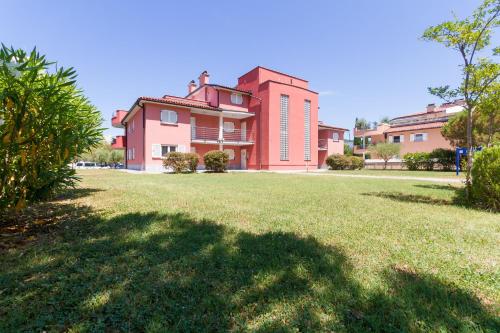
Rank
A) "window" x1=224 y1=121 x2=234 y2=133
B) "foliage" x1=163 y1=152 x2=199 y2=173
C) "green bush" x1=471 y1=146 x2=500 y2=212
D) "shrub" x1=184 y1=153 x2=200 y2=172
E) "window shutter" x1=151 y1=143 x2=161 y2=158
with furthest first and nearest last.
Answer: "window" x1=224 y1=121 x2=234 y2=133 < "window shutter" x1=151 y1=143 x2=161 y2=158 < "shrub" x1=184 y1=153 x2=200 y2=172 < "foliage" x1=163 y1=152 x2=199 y2=173 < "green bush" x1=471 y1=146 x2=500 y2=212

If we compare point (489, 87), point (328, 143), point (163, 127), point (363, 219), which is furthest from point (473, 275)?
point (328, 143)

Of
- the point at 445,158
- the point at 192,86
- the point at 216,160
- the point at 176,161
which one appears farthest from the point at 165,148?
the point at 445,158

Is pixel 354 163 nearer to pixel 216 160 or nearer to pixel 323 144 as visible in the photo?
pixel 323 144

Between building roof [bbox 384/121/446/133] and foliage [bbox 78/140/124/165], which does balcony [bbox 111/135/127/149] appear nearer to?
foliage [bbox 78/140/124/165]

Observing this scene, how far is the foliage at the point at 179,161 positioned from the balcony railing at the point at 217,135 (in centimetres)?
576

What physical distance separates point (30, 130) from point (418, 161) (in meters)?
31.0

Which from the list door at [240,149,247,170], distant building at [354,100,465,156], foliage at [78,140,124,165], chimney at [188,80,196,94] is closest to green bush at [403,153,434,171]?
distant building at [354,100,465,156]

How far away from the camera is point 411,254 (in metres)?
3.08

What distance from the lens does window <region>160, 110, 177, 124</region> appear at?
70.9 feet

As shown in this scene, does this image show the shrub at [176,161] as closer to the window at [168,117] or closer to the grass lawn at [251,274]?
the window at [168,117]

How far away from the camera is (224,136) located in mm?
26781

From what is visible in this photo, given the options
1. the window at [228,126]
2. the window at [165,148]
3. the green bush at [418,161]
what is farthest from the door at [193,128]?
the green bush at [418,161]

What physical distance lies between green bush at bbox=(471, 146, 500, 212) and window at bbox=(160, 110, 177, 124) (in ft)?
68.8

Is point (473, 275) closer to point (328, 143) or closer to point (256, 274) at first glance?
point (256, 274)
